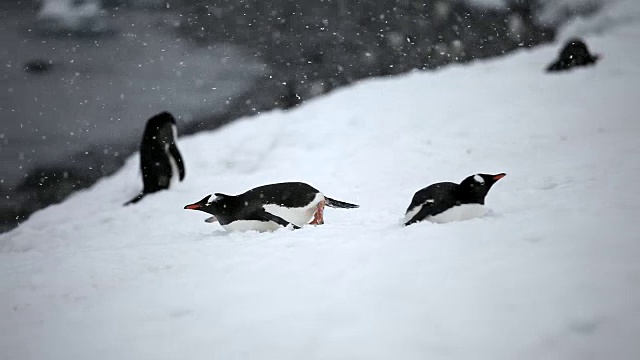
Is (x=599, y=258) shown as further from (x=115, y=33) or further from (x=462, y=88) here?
→ (x=115, y=33)

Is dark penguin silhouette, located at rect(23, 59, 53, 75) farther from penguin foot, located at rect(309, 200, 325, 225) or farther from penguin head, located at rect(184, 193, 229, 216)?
penguin foot, located at rect(309, 200, 325, 225)

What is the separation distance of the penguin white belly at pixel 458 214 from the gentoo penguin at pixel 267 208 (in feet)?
2.61

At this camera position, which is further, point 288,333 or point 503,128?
point 503,128

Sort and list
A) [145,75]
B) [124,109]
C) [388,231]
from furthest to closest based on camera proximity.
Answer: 1. [145,75]
2. [124,109]
3. [388,231]

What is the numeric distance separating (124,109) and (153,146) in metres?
2.88

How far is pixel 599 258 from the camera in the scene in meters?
1.55

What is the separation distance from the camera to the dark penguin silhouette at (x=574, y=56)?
7660mm

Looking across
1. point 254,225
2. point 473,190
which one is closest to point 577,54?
point 473,190

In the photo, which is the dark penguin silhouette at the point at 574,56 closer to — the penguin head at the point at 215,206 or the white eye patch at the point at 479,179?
the white eye patch at the point at 479,179

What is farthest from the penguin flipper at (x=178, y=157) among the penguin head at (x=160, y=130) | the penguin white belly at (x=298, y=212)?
the penguin white belly at (x=298, y=212)

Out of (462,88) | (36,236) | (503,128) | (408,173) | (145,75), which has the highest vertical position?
(145,75)

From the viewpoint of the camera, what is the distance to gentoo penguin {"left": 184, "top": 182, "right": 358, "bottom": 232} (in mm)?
2961

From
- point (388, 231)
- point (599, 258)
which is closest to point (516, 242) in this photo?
point (599, 258)

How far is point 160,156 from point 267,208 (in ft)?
11.7
